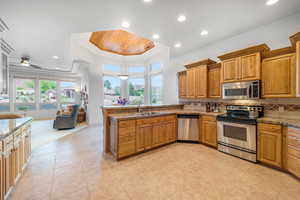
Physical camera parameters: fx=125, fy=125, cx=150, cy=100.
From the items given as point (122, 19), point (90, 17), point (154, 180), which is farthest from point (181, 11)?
point (154, 180)

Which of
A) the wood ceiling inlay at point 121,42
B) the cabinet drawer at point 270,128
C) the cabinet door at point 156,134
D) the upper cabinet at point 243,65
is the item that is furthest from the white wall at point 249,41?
the cabinet door at point 156,134

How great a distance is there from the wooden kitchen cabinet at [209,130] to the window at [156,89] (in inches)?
121

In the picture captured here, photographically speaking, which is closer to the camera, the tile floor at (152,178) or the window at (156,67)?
the tile floor at (152,178)

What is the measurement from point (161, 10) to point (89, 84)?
16.3 feet

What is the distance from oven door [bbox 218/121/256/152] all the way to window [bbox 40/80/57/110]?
32.3 ft

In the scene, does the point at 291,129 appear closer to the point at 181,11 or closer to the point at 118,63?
the point at 181,11

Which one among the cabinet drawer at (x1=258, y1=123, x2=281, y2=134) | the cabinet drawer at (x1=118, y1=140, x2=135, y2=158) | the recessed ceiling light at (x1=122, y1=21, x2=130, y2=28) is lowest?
the cabinet drawer at (x1=118, y1=140, x2=135, y2=158)

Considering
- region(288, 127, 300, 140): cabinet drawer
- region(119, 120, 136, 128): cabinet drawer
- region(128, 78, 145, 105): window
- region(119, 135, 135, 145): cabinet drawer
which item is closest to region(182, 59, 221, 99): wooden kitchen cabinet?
region(288, 127, 300, 140): cabinet drawer

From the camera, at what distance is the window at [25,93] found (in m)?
7.40

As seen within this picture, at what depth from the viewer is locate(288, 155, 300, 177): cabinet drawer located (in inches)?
83.0

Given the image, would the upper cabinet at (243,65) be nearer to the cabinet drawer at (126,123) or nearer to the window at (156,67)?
the cabinet drawer at (126,123)

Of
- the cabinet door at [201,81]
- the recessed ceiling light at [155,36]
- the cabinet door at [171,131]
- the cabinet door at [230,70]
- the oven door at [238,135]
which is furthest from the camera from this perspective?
the cabinet door at [201,81]

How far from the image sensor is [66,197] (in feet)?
5.81

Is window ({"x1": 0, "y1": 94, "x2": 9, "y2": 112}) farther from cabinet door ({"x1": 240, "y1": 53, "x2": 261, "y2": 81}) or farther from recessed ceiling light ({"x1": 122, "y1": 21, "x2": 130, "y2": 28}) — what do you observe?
cabinet door ({"x1": 240, "y1": 53, "x2": 261, "y2": 81})
